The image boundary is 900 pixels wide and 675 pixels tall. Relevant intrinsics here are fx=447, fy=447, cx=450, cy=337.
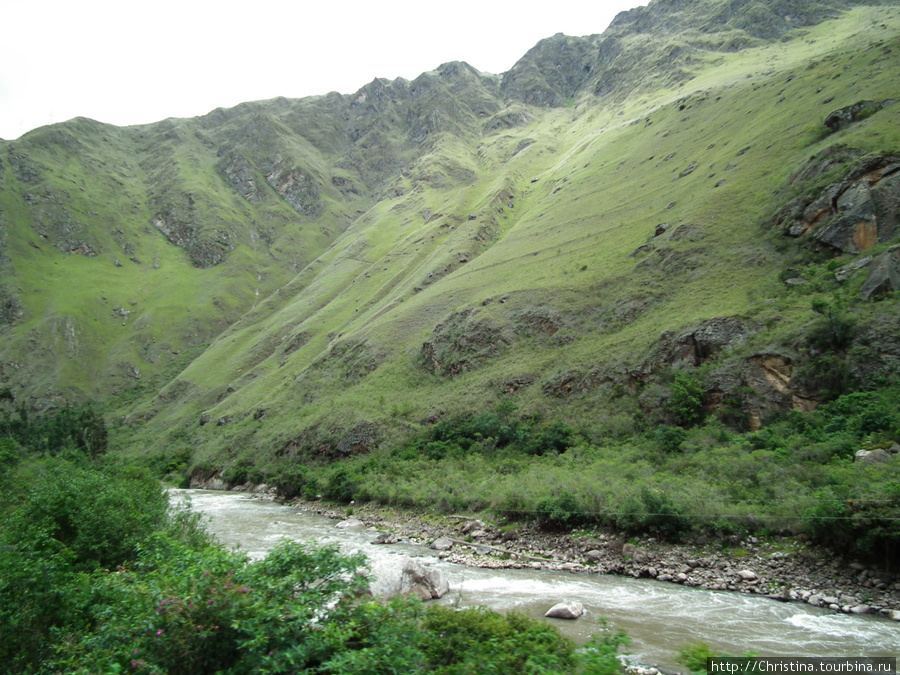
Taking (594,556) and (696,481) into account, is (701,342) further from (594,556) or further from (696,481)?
(594,556)

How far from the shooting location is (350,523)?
124 feet

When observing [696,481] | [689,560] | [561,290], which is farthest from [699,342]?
[561,290]

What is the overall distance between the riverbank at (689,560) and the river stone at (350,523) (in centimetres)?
422

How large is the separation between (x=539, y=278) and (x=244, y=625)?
66.8 meters

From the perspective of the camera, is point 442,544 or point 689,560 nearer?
point 689,560

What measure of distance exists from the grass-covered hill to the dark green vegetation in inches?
1269

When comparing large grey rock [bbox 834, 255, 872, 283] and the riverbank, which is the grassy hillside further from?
the riverbank

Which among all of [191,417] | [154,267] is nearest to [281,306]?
[191,417]

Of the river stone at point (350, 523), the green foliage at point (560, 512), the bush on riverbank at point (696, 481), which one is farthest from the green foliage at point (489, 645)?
the river stone at point (350, 523)

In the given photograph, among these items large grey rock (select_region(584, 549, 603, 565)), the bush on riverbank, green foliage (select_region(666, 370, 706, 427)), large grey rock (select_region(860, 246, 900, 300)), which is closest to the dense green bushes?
large grey rock (select_region(584, 549, 603, 565))

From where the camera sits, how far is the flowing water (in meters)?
14.3

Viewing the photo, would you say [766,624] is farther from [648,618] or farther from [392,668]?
[392,668]

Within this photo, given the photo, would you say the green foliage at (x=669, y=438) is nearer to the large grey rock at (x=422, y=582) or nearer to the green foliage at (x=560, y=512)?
the green foliage at (x=560, y=512)

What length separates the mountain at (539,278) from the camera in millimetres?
40094
